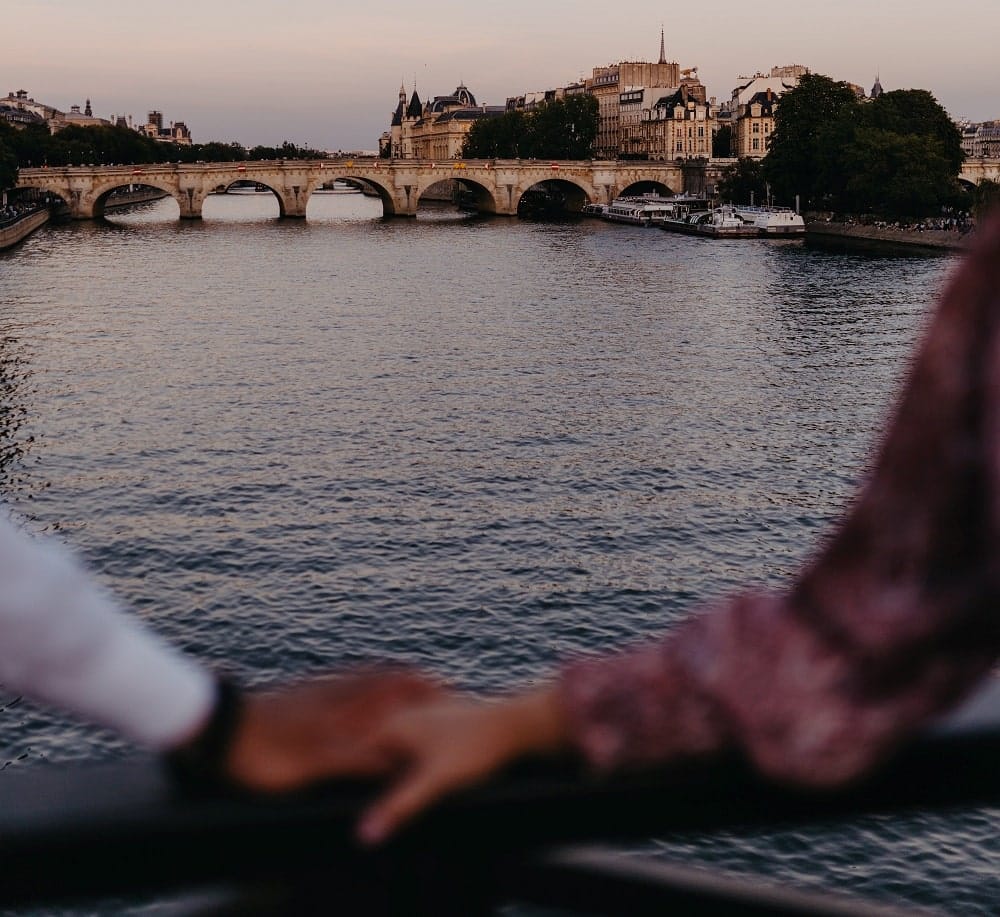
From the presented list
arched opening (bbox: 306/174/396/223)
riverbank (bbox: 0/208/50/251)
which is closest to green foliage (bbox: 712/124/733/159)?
arched opening (bbox: 306/174/396/223)

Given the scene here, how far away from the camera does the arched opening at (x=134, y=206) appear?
85606mm

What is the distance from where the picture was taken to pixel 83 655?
1054 mm

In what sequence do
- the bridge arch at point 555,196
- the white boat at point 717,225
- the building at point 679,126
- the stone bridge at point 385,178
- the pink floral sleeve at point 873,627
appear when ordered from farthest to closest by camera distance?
the building at point 679,126
the bridge arch at point 555,196
the stone bridge at point 385,178
the white boat at point 717,225
the pink floral sleeve at point 873,627

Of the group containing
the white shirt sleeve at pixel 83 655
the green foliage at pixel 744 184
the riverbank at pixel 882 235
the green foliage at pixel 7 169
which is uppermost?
the green foliage at pixel 7 169

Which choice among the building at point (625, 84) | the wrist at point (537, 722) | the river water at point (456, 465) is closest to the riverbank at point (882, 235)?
the river water at point (456, 465)

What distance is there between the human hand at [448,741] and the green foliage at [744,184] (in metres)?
83.1

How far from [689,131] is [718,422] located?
11160 centimetres

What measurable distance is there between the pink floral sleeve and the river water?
1.23 metres

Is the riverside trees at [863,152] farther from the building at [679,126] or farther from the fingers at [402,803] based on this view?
the fingers at [402,803]

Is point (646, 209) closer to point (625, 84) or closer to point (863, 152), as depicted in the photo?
point (863, 152)

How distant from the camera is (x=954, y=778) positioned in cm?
122

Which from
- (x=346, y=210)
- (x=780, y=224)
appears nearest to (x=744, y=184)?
(x=780, y=224)

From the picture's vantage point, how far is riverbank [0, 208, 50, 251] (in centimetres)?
5897

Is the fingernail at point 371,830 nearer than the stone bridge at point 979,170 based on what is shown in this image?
Yes
